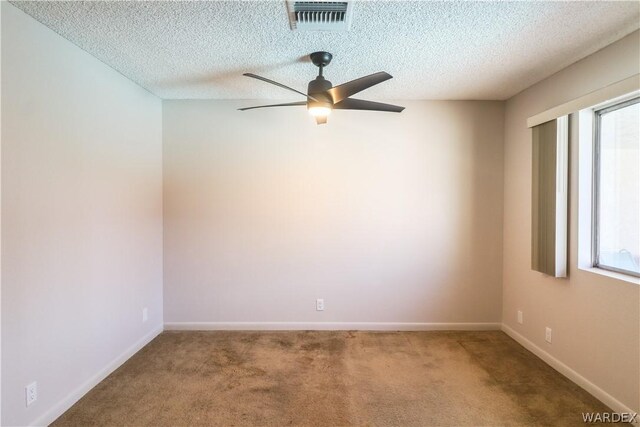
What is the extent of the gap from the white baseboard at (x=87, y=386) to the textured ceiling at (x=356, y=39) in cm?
249

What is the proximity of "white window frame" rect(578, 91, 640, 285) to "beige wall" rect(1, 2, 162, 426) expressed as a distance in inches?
149

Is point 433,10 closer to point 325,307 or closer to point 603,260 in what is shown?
point 603,260

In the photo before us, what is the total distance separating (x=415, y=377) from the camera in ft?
7.85

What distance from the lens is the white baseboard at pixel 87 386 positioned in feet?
6.19

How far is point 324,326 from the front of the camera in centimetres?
331

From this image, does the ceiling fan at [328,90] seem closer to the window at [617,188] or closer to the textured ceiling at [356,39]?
the textured ceiling at [356,39]

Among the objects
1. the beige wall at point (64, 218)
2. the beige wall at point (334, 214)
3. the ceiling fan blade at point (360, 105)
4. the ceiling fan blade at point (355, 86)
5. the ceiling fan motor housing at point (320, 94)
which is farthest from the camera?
the beige wall at point (334, 214)

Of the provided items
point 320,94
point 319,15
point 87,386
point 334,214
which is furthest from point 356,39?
point 87,386

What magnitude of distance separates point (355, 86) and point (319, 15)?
1.51ft

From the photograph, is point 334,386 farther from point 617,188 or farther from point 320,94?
point 617,188

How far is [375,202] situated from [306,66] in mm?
1565

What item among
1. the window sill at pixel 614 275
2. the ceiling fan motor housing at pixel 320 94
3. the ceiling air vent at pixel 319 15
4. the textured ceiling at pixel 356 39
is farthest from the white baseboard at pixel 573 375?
the ceiling air vent at pixel 319 15

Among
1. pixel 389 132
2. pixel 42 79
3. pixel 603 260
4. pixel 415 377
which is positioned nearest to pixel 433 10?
pixel 389 132

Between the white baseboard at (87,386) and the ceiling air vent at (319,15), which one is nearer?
the ceiling air vent at (319,15)
